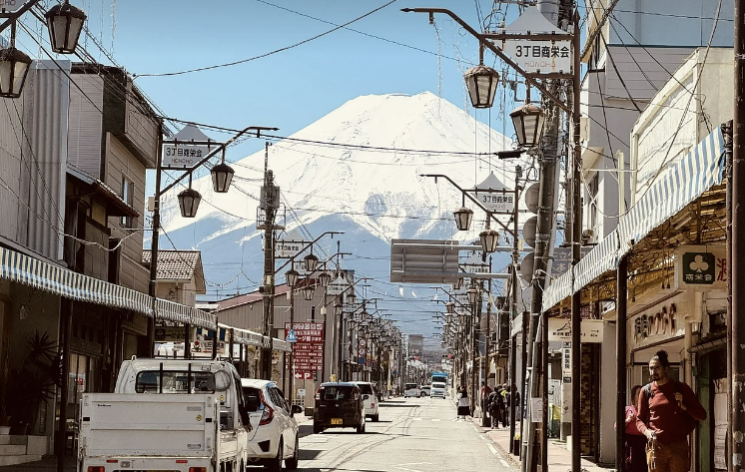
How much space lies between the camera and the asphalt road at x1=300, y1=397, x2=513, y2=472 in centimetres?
2589

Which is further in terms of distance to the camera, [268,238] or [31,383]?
[268,238]

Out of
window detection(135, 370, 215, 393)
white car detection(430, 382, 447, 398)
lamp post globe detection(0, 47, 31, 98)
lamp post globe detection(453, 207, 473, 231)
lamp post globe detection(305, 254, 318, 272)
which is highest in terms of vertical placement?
lamp post globe detection(453, 207, 473, 231)

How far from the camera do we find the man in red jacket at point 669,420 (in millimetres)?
14828

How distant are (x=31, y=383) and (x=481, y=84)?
14121 millimetres

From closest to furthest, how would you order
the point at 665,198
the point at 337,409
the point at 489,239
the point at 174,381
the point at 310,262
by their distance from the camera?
the point at 665,198, the point at 174,381, the point at 489,239, the point at 337,409, the point at 310,262

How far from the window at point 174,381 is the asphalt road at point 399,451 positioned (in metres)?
5.77

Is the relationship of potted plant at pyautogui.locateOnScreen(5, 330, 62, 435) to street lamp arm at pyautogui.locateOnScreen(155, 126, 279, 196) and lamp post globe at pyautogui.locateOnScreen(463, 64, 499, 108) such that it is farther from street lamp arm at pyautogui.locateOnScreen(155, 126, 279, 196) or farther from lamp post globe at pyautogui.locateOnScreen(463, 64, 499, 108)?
lamp post globe at pyautogui.locateOnScreen(463, 64, 499, 108)

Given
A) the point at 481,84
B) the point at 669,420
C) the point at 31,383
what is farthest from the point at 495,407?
the point at 669,420

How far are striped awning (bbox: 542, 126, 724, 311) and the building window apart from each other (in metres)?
23.5

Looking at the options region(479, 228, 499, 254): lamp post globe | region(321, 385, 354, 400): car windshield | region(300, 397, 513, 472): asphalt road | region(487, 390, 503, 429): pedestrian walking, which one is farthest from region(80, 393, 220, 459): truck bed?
region(487, 390, 503, 429): pedestrian walking

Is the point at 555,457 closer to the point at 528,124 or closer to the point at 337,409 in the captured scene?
the point at 528,124

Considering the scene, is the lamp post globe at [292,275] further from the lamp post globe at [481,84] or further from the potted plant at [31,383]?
the lamp post globe at [481,84]

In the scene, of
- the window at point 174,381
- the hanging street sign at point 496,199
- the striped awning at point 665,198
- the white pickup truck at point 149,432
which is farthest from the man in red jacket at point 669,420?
the hanging street sign at point 496,199

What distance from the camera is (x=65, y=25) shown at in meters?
16.9
